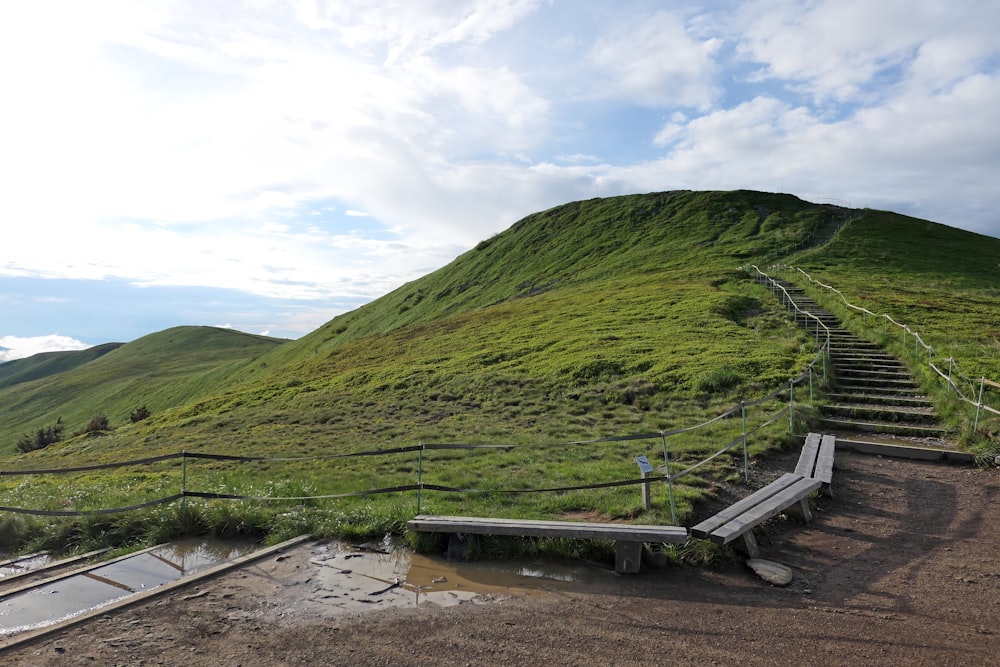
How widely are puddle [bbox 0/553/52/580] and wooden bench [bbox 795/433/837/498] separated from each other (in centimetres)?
1184

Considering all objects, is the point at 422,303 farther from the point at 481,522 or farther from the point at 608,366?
the point at 481,522

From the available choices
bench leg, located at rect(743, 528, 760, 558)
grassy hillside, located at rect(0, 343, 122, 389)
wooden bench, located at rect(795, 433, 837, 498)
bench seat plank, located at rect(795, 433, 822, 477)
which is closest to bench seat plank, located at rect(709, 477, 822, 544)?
bench leg, located at rect(743, 528, 760, 558)

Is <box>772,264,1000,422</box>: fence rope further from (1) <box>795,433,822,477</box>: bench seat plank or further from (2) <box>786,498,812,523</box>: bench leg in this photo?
(2) <box>786,498,812,523</box>: bench leg

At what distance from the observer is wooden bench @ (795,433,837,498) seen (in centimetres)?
1063

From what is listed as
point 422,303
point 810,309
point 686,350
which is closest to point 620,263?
point 422,303

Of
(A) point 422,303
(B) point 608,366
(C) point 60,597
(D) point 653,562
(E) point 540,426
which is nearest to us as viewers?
(C) point 60,597

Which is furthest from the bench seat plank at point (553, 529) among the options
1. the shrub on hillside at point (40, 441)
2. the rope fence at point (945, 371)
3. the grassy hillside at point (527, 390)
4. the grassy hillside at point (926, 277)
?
the shrub on hillside at point (40, 441)

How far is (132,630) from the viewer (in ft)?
20.4

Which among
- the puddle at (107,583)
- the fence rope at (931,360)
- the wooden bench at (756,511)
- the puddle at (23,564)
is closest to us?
the puddle at (107,583)

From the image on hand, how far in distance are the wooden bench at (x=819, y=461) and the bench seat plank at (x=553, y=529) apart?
424cm

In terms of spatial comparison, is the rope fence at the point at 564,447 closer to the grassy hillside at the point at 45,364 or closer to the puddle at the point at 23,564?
the puddle at the point at 23,564

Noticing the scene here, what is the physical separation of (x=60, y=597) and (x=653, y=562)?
700 centimetres

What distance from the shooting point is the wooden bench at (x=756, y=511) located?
7859 millimetres

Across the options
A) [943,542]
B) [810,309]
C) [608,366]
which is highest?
[810,309]
